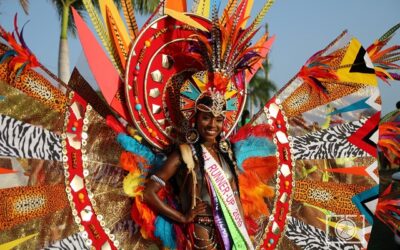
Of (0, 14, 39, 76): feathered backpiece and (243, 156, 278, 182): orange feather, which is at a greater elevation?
(0, 14, 39, 76): feathered backpiece

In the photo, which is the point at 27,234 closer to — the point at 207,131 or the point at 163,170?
the point at 163,170

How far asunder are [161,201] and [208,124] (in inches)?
23.6

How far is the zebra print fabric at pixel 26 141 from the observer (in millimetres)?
3180

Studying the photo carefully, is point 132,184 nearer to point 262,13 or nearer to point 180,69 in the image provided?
point 180,69

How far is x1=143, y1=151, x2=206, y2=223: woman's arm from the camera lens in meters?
3.49

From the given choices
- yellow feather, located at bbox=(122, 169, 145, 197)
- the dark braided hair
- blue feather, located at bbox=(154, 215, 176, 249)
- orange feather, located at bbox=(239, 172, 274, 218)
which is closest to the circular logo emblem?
orange feather, located at bbox=(239, 172, 274, 218)

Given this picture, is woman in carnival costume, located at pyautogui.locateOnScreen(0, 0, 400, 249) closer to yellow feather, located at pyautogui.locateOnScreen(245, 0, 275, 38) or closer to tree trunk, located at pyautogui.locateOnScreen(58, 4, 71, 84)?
yellow feather, located at pyautogui.locateOnScreen(245, 0, 275, 38)

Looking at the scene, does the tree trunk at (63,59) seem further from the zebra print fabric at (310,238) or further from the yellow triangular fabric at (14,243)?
the yellow triangular fabric at (14,243)

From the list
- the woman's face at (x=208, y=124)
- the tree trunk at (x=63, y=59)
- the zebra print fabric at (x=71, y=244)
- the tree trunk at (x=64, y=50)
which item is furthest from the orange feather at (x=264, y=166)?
the tree trunk at (x=63, y=59)

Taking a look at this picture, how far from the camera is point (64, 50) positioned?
13289 mm

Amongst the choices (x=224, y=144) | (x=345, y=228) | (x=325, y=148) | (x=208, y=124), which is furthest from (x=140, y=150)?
(x=345, y=228)

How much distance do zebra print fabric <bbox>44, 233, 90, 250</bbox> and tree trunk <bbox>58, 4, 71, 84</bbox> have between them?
9.51 m

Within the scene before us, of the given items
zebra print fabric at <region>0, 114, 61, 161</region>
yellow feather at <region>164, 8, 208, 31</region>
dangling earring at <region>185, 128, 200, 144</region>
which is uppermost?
yellow feather at <region>164, 8, 208, 31</region>

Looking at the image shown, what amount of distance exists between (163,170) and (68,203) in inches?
25.1
